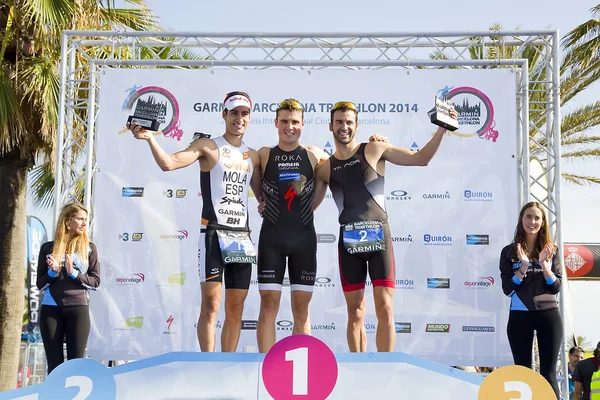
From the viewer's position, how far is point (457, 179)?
7.45 metres

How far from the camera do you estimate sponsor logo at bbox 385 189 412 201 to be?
24.6ft

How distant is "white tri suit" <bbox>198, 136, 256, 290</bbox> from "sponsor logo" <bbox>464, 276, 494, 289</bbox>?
2.66 metres

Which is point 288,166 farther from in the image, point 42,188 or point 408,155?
point 42,188

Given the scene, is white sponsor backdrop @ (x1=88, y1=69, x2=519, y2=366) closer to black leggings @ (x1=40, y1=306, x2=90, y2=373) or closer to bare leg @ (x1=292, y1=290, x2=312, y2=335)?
black leggings @ (x1=40, y1=306, x2=90, y2=373)

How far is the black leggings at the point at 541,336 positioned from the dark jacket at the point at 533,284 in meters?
0.07

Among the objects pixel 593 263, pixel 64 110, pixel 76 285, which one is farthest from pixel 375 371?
pixel 593 263

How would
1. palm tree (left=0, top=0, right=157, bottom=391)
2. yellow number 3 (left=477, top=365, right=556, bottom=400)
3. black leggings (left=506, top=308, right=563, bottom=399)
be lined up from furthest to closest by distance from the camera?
palm tree (left=0, top=0, right=157, bottom=391), black leggings (left=506, top=308, right=563, bottom=399), yellow number 3 (left=477, top=365, right=556, bottom=400)

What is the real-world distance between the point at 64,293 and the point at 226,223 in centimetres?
141

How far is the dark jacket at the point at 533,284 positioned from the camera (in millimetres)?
5473

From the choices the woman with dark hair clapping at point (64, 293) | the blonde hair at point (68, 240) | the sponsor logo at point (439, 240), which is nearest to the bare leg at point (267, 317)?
the woman with dark hair clapping at point (64, 293)

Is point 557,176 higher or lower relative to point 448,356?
higher

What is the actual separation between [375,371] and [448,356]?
3485mm

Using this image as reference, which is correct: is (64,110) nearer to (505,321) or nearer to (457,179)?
(457,179)

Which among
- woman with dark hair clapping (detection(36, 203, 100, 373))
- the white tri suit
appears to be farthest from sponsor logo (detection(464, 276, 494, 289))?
woman with dark hair clapping (detection(36, 203, 100, 373))
